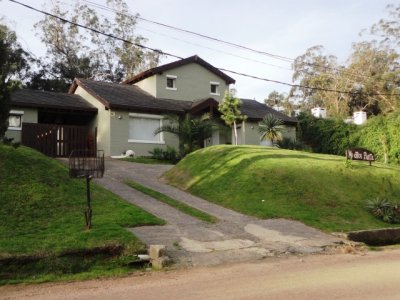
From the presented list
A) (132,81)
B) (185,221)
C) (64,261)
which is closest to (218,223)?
(185,221)

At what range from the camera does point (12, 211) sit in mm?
11203

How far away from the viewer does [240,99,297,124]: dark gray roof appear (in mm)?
30708

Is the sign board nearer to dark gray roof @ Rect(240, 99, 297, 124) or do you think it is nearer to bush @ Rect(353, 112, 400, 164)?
bush @ Rect(353, 112, 400, 164)

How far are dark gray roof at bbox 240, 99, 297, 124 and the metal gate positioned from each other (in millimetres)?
11188

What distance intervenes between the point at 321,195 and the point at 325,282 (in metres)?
7.94

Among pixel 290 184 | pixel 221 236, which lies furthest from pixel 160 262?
pixel 290 184

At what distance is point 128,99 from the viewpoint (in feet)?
91.3

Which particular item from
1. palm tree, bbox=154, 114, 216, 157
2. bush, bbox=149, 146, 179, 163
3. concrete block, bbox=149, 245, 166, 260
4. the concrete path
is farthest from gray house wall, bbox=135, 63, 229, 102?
concrete block, bbox=149, 245, 166, 260

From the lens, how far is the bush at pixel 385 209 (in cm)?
1411

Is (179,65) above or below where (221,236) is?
above

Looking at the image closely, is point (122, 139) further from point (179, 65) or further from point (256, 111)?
point (256, 111)

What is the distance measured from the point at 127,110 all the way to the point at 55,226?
1646cm

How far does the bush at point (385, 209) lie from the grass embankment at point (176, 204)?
516 cm

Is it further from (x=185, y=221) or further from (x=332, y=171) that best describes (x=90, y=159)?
(x=332, y=171)
